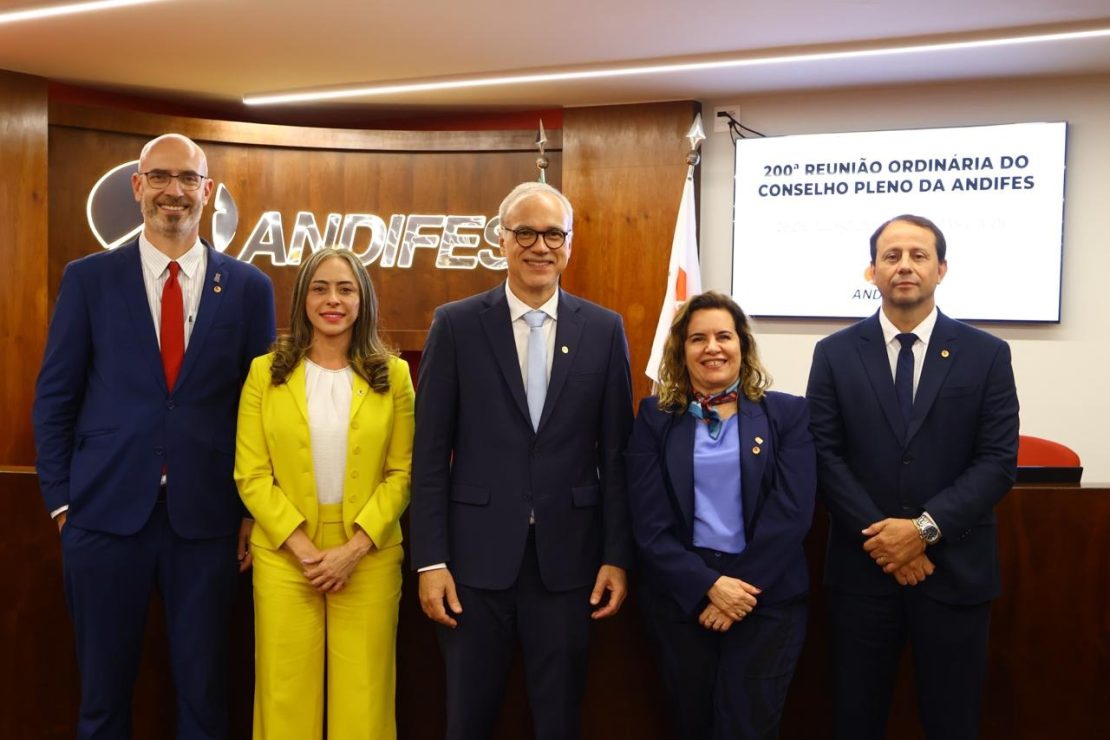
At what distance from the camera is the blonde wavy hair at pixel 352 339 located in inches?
96.3

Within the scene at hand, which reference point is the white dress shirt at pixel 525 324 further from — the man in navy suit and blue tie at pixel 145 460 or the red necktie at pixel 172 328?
the red necktie at pixel 172 328

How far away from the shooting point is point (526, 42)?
5055mm

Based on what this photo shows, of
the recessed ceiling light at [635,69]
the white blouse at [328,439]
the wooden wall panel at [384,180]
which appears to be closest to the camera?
the white blouse at [328,439]

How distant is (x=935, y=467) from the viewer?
2361 mm

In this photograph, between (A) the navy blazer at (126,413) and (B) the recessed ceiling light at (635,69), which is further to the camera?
(B) the recessed ceiling light at (635,69)

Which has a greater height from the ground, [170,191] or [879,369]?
[170,191]

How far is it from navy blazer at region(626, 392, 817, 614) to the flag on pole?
352 centimetres

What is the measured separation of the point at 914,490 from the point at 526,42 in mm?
3569

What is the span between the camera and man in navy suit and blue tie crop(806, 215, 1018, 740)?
2318 millimetres

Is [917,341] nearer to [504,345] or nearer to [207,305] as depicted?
[504,345]

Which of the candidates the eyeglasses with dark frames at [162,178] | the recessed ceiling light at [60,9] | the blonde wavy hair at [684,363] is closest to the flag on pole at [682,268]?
the recessed ceiling light at [60,9]

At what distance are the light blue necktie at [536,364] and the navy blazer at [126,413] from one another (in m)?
0.84

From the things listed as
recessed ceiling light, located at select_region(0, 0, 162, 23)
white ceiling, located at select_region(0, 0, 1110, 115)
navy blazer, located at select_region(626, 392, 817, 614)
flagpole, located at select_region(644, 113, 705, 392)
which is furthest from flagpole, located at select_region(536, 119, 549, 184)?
navy blazer, located at select_region(626, 392, 817, 614)

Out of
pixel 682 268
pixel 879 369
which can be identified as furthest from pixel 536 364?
pixel 682 268
